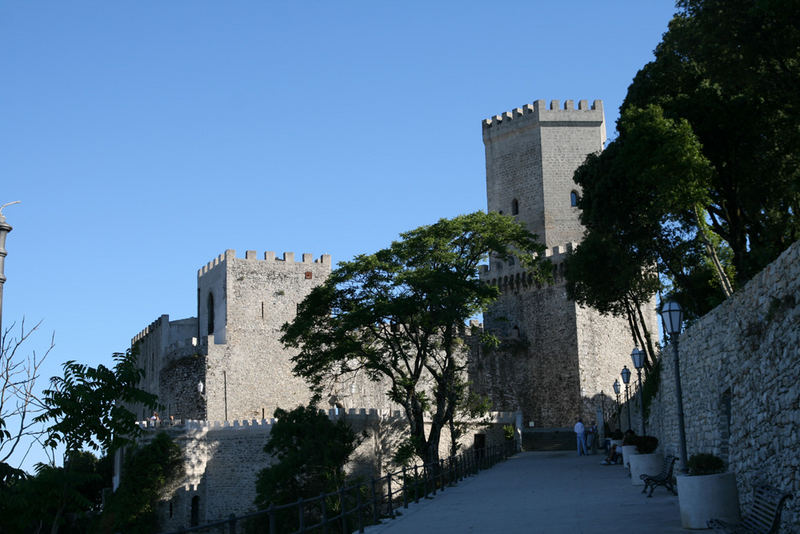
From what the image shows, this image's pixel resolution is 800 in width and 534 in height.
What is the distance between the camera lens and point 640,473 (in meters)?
17.3

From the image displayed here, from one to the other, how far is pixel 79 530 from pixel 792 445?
3551 cm

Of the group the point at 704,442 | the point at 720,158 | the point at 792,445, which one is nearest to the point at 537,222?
the point at 720,158

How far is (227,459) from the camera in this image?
3500 centimetres

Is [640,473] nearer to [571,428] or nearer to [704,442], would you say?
[704,442]

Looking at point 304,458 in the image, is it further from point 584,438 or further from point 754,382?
point 754,382

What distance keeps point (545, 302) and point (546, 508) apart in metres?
31.2

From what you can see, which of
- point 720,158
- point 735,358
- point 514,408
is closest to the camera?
point 735,358

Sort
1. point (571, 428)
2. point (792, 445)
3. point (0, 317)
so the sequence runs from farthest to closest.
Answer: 1. point (571, 428)
2. point (792, 445)
3. point (0, 317)

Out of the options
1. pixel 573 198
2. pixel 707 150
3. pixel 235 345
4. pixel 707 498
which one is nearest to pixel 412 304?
pixel 707 150

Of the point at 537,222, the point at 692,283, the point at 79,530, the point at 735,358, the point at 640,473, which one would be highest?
the point at 537,222

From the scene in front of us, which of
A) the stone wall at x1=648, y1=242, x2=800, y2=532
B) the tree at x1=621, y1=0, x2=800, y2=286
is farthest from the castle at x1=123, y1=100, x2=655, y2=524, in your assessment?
the stone wall at x1=648, y1=242, x2=800, y2=532

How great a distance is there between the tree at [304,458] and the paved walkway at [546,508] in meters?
9.54

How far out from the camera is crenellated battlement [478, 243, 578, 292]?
145ft

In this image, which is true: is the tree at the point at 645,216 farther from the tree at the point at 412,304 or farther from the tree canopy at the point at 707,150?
the tree at the point at 412,304
